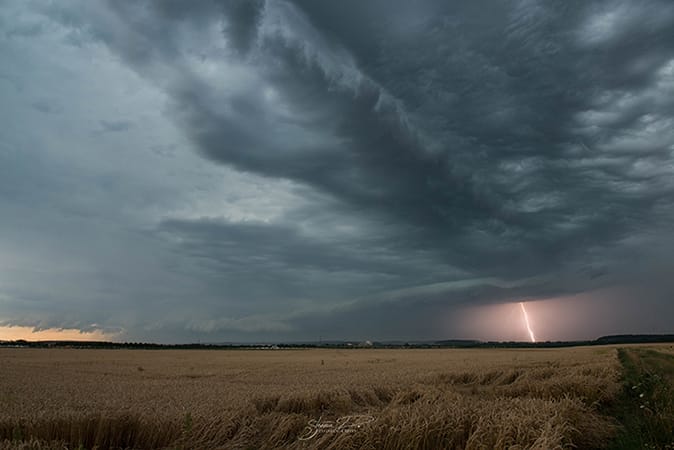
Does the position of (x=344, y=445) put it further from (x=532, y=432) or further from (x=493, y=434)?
(x=532, y=432)

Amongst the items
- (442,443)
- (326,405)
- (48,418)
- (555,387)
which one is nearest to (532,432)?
(442,443)

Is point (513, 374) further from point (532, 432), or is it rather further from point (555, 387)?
point (532, 432)

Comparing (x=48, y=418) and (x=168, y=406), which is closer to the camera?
(x=48, y=418)

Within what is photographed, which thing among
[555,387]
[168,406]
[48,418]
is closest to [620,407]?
[555,387]

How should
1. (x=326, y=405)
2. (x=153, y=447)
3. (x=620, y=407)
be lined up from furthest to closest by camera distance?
(x=620, y=407) → (x=326, y=405) → (x=153, y=447)

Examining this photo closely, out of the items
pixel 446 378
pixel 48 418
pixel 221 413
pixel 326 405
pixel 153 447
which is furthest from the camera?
pixel 446 378

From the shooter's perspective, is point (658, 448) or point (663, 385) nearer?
point (658, 448)

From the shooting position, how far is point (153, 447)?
9.08 m

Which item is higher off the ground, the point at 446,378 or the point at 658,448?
the point at 446,378

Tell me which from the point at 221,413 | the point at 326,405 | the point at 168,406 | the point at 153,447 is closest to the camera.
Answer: the point at 153,447

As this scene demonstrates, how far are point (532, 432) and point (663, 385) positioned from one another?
12.2 m

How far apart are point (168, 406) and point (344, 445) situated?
549 cm

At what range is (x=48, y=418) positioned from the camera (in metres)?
9.68

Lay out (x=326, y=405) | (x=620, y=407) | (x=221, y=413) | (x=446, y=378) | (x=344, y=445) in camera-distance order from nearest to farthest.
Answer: (x=344, y=445), (x=221, y=413), (x=326, y=405), (x=620, y=407), (x=446, y=378)
